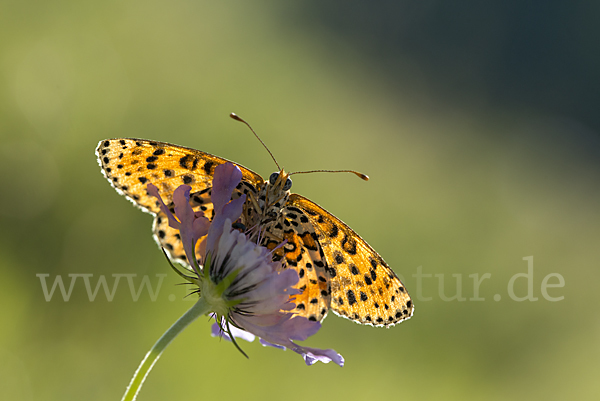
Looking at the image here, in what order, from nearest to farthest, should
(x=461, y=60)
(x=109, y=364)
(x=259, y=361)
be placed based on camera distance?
(x=109, y=364)
(x=259, y=361)
(x=461, y=60)

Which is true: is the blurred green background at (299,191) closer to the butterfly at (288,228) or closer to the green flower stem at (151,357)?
the butterfly at (288,228)

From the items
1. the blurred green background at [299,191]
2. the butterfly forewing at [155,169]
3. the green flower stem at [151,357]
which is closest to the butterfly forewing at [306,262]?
the butterfly forewing at [155,169]

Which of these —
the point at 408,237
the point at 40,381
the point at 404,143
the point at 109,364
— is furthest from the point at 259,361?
the point at 404,143

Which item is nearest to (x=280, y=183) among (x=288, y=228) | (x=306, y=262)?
(x=288, y=228)

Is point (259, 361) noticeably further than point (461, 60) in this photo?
No

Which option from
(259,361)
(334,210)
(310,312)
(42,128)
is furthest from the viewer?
(334,210)

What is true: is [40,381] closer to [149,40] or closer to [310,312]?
[310,312]

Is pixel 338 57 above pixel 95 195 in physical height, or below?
above
